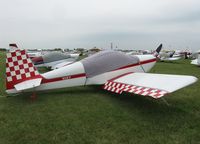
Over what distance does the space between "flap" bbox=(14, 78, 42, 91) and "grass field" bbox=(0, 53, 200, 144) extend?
1.34 ft

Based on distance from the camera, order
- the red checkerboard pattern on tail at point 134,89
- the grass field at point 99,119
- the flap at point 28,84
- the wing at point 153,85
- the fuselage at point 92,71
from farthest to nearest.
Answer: the fuselage at point 92,71, the flap at point 28,84, the wing at point 153,85, the red checkerboard pattern on tail at point 134,89, the grass field at point 99,119

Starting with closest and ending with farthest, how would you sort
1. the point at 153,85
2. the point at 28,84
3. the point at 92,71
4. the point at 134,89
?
the point at 153,85
the point at 134,89
the point at 28,84
the point at 92,71

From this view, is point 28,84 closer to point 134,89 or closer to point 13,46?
point 13,46

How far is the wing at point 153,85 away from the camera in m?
4.38

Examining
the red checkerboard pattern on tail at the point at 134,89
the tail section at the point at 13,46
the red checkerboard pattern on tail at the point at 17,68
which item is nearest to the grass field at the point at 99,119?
the red checkerboard pattern on tail at the point at 134,89

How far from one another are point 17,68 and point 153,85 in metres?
3.46

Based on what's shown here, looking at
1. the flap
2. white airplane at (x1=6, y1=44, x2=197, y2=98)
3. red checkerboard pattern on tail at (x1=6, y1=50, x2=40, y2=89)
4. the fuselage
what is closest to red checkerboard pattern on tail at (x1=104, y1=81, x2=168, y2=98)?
white airplane at (x1=6, y1=44, x2=197, y2=98)

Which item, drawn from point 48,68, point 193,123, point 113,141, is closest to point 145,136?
point 113,141

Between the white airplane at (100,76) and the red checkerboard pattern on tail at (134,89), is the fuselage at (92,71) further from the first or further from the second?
the red checkerboard pattern on tail at (134,89)

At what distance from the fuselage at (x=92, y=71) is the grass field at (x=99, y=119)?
43cm

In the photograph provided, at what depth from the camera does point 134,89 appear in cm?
506

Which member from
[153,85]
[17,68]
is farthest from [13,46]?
[153,85]

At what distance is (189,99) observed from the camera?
5.93 m

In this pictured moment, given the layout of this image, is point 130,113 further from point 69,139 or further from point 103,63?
point 103,63
